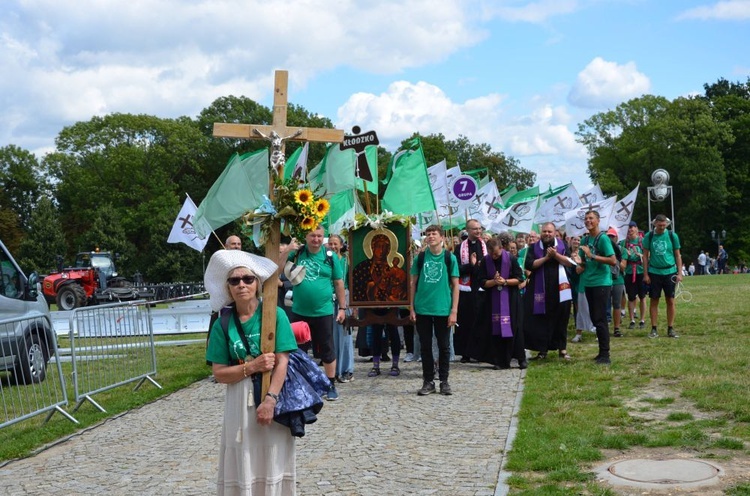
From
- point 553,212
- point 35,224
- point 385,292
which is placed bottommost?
point 385,292

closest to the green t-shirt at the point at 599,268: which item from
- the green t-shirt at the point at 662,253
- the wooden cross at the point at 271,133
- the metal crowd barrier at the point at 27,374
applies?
the green t-shirt at the point at 662,253

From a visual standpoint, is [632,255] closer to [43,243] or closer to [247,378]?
[247,378]

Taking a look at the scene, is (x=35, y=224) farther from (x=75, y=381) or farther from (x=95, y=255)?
(x=75, y=381)

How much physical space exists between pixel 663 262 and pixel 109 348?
882 centimetres

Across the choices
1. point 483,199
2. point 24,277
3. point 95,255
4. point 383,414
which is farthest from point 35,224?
point 383,414

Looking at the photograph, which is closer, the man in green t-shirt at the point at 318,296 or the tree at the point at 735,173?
the man in green t-shirt at the point at 318,296

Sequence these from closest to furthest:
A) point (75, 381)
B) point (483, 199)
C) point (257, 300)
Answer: point (257, 300) → point (75, 381) → point (483, 199)

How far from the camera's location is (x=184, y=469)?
23.7 feet

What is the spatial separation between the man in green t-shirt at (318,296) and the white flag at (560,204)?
39.7 feet

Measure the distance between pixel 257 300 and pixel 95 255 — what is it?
38.8 meters

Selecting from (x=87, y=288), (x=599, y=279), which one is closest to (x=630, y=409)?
(x=599, y=279)

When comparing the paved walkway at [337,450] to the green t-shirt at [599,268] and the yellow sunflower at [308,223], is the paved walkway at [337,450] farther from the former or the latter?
the green t-shirt at [599,268]

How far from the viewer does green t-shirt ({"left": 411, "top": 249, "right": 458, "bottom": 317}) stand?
410 inches

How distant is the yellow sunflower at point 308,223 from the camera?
5488 mm
